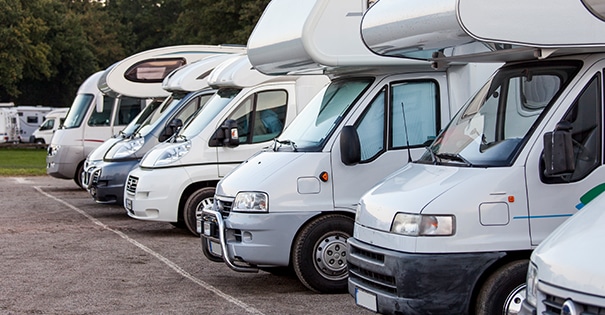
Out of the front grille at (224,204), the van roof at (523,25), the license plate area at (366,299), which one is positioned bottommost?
the license plate area at (366,299)

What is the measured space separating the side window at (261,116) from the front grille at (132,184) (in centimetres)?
166

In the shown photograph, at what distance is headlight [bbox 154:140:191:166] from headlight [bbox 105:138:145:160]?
2.65m

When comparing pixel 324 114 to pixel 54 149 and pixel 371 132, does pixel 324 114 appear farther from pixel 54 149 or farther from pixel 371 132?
pixel 54 149

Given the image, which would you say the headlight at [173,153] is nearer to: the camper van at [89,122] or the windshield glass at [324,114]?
the windshield glass at [324,114]

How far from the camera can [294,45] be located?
1072cm

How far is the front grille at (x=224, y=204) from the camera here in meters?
10.8

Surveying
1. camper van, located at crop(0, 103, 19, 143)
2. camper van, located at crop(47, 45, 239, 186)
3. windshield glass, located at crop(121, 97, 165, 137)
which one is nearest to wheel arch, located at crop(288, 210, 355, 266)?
windshield glass, located at crop(121, 97, 165, 137)

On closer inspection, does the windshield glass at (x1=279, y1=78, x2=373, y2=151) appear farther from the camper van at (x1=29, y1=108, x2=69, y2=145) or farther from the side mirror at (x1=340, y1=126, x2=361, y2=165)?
the camper van at (x1=29, y1=108, x2=69, y2=145)

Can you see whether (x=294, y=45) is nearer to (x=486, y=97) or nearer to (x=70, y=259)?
(x=486, y=97)

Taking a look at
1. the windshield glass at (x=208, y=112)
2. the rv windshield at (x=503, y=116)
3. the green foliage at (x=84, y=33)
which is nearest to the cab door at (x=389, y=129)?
the rv windshield at (x=503, y=116)

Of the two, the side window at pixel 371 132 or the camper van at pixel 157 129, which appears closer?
the side window at pixel 371 132

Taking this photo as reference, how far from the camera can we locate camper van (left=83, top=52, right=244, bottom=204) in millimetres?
17062

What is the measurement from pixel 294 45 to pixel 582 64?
3523mm

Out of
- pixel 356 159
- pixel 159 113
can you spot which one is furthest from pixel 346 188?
pixel 159 113
